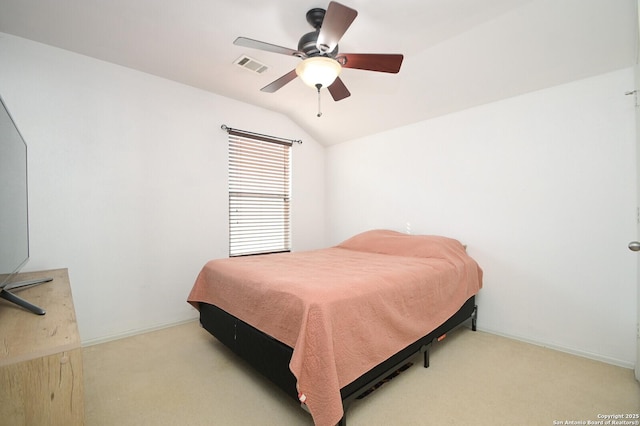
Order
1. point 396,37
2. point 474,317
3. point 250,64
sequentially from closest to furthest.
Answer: point 396,37 → point 250,64 → point 474,317

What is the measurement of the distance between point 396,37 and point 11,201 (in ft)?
8.63

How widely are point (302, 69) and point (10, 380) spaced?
186cm

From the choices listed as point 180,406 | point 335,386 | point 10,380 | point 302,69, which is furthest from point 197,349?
point 302,69

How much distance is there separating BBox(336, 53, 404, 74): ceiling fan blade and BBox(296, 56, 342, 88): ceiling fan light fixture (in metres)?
0.11

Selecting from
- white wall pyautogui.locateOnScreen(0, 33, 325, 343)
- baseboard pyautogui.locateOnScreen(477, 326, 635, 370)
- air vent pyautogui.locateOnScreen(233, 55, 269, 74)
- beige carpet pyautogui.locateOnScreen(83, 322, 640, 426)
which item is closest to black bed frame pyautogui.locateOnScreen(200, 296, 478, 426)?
beige carpet pyautogui.locateOnScreen(83, 322, 640, 426)


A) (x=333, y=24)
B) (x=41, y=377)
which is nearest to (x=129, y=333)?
(x=41, y=377)

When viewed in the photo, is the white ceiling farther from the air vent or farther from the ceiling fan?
the ceiling fan

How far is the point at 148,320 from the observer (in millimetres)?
2717

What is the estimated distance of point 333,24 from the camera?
152 cm

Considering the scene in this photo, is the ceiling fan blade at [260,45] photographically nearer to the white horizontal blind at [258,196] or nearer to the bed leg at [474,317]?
the white horizontal blind at [258,196]

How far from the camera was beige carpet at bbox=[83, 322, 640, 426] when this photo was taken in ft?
5.11

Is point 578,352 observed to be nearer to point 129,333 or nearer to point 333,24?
point 333,24

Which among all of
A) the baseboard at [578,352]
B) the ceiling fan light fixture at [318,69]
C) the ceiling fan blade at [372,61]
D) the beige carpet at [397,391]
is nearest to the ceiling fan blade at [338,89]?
the ceiling fan blade at [372,61]

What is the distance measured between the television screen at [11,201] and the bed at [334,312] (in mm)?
1127
